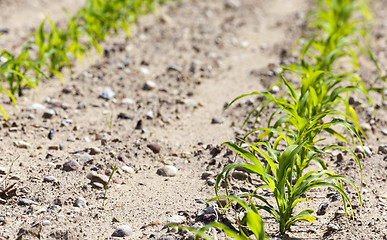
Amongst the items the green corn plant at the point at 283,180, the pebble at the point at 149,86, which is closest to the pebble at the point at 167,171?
the green corn plant at the point at 283,180

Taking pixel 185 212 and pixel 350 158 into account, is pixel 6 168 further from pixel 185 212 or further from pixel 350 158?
pixel 350 158

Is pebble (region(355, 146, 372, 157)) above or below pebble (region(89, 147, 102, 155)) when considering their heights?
above

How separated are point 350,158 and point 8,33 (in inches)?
167

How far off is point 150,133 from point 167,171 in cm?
62

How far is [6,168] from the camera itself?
10.4 ft

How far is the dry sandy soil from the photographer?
9.13 feet

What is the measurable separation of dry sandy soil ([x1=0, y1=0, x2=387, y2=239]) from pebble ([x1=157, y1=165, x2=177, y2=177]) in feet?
0.03

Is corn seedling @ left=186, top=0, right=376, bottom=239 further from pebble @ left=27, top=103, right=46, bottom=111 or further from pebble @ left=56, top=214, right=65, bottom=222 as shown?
pebble @ left=27, top=103, right=46, bottom=111

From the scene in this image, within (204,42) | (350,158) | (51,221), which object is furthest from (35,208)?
(204,42)

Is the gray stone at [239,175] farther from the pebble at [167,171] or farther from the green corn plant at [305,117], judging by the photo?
the pebble at [167,171]

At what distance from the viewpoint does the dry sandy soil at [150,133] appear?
2783 millimetres

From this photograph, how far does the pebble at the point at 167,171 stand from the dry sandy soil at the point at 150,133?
0.4 inches

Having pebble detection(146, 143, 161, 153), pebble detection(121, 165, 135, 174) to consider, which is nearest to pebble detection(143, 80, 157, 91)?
pebble detection(146, 143, 161, 153)

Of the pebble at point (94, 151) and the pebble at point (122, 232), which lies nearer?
the pebble at point (122, 232)
